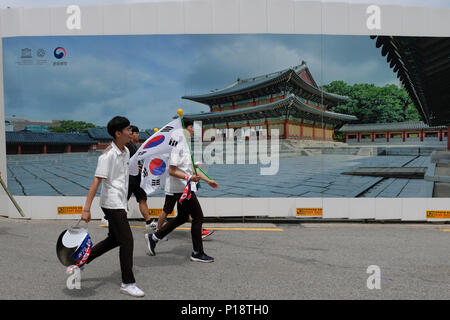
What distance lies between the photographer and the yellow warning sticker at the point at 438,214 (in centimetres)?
556

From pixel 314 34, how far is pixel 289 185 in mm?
3044

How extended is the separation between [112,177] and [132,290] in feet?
3.50

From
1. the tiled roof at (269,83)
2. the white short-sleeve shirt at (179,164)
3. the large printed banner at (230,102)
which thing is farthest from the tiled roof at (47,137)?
the white short-sleeve shirt at (179,164)

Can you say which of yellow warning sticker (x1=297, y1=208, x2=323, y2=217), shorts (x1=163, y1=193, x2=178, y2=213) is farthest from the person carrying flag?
yellow warning sticker (x1=297, y1=208, x2=323, y2=217)

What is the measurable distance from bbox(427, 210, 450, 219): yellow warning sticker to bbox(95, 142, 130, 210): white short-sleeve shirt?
5912mm

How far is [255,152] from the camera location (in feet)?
18.9

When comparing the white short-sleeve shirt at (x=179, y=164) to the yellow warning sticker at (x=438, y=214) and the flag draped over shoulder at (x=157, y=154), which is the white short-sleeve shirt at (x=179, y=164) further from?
the yellow warning sticker at (x=438, y=214)

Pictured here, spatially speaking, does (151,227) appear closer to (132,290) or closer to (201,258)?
(201,258)

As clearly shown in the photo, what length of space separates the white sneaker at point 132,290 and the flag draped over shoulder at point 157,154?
5.52 feet

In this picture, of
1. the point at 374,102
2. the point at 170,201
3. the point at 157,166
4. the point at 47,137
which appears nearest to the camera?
the point at 170,201

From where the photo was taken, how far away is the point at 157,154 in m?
4.48

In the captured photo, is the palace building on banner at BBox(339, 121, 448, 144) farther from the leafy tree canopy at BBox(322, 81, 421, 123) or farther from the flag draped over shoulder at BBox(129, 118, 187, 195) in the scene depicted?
the flag draped over shoulder at BBox(129, 118, 187, 195)

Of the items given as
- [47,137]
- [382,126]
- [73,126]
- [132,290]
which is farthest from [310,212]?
[47,137]
